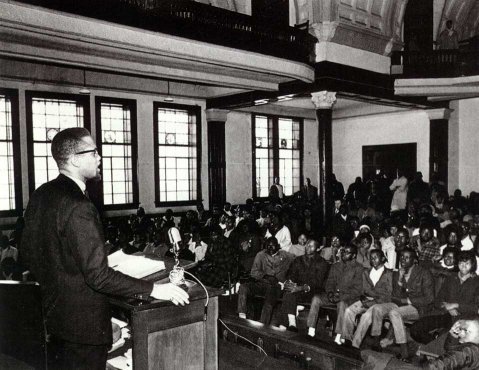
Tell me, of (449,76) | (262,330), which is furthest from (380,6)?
(262,330)

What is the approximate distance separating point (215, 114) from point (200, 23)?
18.4 ft

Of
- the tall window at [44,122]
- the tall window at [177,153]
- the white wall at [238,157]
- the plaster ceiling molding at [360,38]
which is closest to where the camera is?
the plaster ceiling molding at [360,38]

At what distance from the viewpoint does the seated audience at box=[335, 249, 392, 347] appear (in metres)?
4.91

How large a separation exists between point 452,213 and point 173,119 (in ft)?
23.5

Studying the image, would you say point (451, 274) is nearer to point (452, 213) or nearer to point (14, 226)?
point (452, 213)

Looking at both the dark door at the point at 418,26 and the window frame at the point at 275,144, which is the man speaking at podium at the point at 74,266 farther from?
the window frame at the point at 275,144

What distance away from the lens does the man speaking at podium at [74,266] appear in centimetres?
182

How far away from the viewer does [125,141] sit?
11.0 metres

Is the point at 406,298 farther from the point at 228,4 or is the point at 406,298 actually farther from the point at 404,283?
the point at 228,4

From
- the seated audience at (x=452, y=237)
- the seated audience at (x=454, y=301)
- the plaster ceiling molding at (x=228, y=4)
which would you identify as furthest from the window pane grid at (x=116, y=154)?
the seated audience at (x=454, y=301)

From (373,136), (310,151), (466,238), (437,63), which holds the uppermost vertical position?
(437,63)

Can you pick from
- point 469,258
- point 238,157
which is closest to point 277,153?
point 238,157

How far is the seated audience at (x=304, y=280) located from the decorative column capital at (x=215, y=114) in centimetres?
678

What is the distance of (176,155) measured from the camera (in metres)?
12.1
